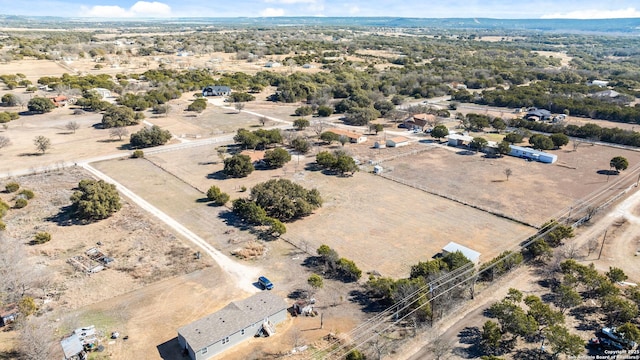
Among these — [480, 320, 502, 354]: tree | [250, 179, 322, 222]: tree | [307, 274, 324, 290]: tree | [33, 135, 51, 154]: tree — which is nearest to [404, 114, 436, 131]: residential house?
[250, 179, 322, 222]: tree

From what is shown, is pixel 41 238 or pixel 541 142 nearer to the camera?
pixel 41 238

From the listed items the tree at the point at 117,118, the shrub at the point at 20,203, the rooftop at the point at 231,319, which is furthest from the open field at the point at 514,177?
the tree at the point at 117,118

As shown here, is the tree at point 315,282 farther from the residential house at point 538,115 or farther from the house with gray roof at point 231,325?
the residential house at point 538,115

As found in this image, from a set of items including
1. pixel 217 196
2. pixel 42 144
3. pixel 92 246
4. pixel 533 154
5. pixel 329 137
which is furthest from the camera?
pixel 329 137

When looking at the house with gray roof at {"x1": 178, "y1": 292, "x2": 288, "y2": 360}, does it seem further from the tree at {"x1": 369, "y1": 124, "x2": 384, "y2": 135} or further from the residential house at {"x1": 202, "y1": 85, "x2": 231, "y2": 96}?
the residential house at {"x1": 202, "y1": 85, "x2": 231, "y2": 96}

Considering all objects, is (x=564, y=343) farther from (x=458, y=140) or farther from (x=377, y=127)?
(x=377, y=127)

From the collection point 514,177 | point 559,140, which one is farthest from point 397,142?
point 559,140

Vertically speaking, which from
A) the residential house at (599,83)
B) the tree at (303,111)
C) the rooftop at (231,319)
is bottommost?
the rooftop at (231,319)
